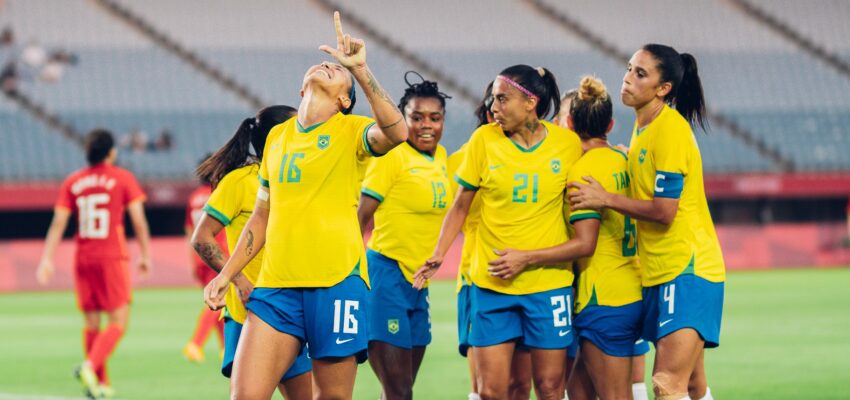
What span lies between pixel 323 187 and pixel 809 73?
34.7m

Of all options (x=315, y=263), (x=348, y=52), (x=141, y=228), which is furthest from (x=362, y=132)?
(x=141, y=228)

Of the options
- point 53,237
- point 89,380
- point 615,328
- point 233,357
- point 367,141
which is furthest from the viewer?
point 53,237

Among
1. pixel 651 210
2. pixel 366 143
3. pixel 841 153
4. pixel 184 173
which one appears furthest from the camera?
pixel 841 153

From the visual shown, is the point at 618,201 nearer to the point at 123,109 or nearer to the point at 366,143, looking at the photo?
the point at 366,143

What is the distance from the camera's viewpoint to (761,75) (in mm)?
37281

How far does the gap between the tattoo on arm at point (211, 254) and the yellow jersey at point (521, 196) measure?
1.38 meters

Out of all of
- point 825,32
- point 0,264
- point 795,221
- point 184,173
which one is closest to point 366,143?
point 0,264

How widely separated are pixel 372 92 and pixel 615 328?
1997 millimetres

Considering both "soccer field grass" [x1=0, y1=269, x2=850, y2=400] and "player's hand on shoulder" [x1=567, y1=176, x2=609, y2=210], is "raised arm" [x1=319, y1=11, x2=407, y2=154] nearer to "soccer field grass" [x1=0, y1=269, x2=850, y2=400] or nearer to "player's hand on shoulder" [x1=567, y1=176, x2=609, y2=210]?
"player's hand on shoulder" [x1=567, y1=176, x2=609, y2=210]

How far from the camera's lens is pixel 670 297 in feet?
19.6

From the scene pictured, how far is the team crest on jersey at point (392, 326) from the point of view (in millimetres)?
7262

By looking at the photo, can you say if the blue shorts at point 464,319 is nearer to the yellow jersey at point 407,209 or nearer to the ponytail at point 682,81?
the yellow jersey at point 407,209

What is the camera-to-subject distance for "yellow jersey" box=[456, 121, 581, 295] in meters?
6.34

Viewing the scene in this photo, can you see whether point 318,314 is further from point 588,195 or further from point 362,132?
point 588,195
